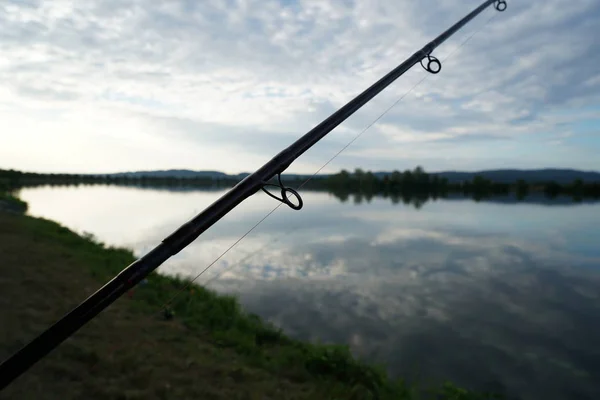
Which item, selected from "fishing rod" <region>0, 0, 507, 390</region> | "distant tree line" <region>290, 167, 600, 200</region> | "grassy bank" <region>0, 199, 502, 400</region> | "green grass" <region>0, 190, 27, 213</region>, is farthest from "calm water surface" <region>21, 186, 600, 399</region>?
"distant tree line" <region>290, 167, 600, 200</region>

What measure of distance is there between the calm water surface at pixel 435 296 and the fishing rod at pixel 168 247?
8581mm

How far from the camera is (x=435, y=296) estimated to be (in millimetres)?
14562

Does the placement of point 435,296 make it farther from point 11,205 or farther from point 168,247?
point 11,205

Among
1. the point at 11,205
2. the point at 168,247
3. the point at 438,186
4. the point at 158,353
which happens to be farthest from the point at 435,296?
the point at 438,186

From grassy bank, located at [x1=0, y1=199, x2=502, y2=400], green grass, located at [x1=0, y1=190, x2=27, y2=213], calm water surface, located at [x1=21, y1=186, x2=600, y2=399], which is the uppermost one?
green grass, located at [x1=0, y1=190, x2=27, y2=213]

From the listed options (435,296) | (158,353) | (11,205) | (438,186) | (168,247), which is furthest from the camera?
(438,186)

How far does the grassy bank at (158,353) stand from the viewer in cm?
479

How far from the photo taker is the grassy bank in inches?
189

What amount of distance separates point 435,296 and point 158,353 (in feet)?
38.9

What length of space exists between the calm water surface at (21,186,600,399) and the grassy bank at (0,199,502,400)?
7.47ft

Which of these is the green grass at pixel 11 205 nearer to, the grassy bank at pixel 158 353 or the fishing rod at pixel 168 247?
the grassy bank at pixel 158 353

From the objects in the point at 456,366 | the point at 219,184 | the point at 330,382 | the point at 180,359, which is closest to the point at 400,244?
the point at 456,366

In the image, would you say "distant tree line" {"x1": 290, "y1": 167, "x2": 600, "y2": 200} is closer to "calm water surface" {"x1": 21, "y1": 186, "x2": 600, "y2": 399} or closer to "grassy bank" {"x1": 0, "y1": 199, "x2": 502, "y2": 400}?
"calm water surface" {"x1": 21, "y1": 186, "x2": 600, "y2": 399}

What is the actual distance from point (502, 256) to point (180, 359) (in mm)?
21967
